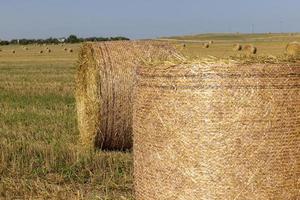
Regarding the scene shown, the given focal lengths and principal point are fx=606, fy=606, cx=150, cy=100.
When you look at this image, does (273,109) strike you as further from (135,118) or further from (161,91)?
(135,118)

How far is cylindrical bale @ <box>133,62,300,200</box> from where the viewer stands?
4.00 meters

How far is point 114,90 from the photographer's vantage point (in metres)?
8.15

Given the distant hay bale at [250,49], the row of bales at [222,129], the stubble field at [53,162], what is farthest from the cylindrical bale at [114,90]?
the distant hay bale at [250,49]

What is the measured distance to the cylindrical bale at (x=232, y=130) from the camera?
4004 millimetres

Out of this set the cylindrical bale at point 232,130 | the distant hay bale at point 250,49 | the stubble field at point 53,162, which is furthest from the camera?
the distant hay bale at point 250,49

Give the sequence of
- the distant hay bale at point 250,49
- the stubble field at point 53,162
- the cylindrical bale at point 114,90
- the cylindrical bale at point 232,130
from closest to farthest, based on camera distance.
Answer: the cylindrical bale at point 232,130 < the stubble field at point 53,162 < the cylindrical bale at point 114,90 < the distant hay bale at point 250,49

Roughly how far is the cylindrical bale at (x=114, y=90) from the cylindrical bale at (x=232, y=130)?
12.7ft

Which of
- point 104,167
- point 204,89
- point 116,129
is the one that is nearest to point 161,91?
point 204,89

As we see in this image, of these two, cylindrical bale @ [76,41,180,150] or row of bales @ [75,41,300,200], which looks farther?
cylindrical bale @ [76,41,180,150]

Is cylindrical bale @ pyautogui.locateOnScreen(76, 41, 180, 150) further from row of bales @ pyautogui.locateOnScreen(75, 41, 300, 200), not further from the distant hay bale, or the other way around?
the distant hay bale

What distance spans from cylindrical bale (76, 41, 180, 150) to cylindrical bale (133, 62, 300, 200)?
386 cm

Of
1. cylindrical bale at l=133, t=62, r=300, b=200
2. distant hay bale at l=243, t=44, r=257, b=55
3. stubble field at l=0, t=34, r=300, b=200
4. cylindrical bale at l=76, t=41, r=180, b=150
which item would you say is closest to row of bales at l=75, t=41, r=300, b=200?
cylindrical bale at l=133, t=62, r=300, b=200

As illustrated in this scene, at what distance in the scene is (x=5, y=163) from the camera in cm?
722

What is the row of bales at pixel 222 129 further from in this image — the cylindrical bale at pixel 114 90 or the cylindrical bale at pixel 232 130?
the cylindrical bale at pixel 114 90
